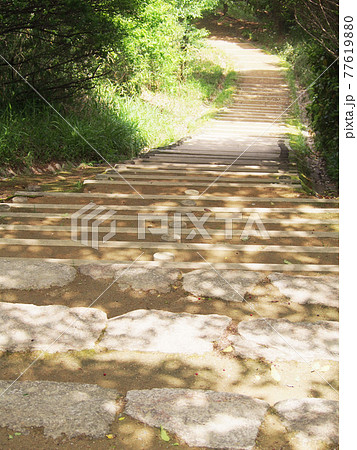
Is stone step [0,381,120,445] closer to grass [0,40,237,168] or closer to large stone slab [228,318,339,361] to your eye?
large stone slab [228,318,339,361]

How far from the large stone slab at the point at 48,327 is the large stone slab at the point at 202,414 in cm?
53

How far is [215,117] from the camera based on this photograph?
43.9ft

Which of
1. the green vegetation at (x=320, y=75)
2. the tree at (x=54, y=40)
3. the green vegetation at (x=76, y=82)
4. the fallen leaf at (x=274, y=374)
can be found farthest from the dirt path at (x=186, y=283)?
the tree at (x=54, y=40)

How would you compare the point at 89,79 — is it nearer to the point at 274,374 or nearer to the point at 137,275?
the point at 137,275

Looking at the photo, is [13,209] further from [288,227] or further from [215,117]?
[215,117]

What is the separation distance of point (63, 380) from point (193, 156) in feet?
18.9

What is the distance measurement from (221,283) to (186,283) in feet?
0.75

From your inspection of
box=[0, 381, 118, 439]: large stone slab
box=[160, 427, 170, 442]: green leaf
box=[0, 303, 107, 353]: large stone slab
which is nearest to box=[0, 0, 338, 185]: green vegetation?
box=[0, 303, 107, 353]: large stone slab

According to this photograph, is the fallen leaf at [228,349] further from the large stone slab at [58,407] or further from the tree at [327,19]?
the tree at [327,19]

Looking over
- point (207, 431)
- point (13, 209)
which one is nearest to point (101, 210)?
point (13, 209)

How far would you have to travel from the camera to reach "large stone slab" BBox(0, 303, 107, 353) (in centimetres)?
246

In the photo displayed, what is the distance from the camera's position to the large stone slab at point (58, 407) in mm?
1908

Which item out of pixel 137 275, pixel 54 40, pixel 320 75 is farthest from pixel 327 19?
pixel 137 275

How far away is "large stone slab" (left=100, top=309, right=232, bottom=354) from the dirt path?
11 millimetres
